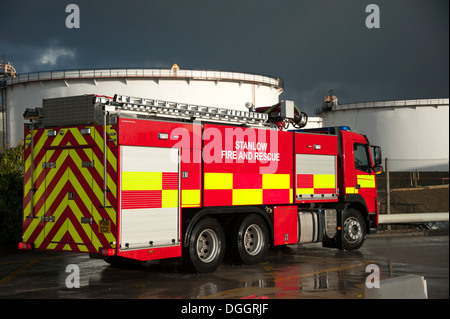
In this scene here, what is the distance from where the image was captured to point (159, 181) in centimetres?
1007

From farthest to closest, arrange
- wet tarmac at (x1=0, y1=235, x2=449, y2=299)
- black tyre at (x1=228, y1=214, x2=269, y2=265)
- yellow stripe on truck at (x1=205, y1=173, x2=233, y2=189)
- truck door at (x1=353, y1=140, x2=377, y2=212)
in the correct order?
truck door at (x1=353, y1=140, x2=377, y2=212)
black tyre at (x1=228, y1=214, x2=269, y2=265)
yellow stripe on truck at (x1=205, y1=173, x2=233, y2=189)
wet tarmac at (x1=0, y1=235, x2=449, y2=299)

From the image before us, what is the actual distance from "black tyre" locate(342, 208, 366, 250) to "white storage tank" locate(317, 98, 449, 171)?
1339 inches

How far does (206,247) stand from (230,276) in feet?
2.62

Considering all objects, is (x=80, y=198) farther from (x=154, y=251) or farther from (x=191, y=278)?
(x=191, y=278)

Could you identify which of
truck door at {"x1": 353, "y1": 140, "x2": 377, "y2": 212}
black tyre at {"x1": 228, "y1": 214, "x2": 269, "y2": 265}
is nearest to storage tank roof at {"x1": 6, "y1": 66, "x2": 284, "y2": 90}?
truck door at {"x1": 353, "y1": 140, "x2": 377, "y2": 212}

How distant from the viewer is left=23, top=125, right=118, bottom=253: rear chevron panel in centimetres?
952

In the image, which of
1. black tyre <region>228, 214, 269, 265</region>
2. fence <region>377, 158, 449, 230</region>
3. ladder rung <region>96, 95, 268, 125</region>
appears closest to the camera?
ladder rung <region>96, 95, 268, 125</region>

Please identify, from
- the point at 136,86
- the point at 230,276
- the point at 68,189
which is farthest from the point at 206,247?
the point at 136,86

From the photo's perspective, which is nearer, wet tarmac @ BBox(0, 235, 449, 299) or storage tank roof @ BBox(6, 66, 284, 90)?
wet tarmac @ BBox(0, 235, 449, 299)

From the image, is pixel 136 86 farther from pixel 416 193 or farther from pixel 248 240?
pixel 248 240

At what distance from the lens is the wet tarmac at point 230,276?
880 centimetres

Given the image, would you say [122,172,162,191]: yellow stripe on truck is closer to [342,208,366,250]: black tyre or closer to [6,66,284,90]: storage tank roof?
[342,208,366,250]: black tyre

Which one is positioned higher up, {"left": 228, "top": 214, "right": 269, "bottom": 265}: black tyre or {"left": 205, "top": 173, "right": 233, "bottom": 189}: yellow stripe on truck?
{"left": 205, "top": 173, "right": 233, "bottom": 189}: yellow stripe on truck

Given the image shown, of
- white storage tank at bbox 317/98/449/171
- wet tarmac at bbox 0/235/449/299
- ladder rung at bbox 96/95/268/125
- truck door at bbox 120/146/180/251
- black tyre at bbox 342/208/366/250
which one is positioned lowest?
wet tarmac at bbox 0/235/449/299
